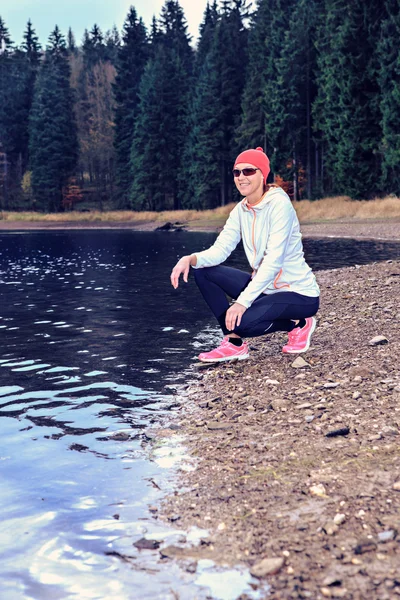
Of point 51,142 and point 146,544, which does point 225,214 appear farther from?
point 146,544

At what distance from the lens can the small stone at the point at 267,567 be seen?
3.37 metres

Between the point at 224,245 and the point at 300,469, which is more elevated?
the point at 224,245

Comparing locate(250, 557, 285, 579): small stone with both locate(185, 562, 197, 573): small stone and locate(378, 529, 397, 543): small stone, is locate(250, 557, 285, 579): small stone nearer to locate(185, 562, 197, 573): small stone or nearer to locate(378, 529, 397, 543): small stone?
locate(185, 562, 197, 573): small stone

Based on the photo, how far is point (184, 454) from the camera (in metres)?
5.27

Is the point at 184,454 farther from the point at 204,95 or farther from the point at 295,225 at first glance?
the point at 204,95

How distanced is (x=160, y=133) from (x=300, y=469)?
2821 inches

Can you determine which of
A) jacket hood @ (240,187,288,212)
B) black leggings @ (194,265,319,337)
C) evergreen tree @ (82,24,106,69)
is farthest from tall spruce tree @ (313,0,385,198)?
evergreen tree @ (82,24,106,69)

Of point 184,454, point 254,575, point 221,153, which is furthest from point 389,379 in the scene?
point 221,153

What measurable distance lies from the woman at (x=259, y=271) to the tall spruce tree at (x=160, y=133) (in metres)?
65.6

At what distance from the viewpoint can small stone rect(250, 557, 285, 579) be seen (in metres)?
3.37

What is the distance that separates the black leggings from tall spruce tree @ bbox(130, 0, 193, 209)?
65629 mm

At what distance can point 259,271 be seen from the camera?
22.1 feet

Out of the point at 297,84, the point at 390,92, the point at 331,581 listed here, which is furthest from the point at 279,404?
the point at 297,84

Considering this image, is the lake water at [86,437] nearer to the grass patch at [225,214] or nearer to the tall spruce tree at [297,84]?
the grass patch at [225,214]
